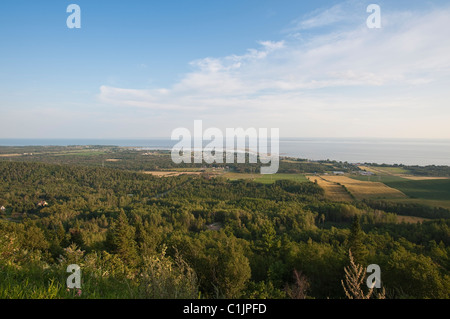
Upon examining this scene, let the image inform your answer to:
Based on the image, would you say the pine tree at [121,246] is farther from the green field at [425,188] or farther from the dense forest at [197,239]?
the green field at [425,188]

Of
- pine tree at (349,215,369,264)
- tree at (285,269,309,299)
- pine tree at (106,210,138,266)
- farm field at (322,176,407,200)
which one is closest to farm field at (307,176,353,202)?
farm field at (322,176,407,200)

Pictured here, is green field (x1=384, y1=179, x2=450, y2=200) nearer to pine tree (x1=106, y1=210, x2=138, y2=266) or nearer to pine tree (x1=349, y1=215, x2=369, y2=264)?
pine tree (x1=349, y1=215, x2=369, y2=264)

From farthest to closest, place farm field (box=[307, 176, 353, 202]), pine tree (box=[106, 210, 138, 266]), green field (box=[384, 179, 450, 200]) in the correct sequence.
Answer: farm field (box=[307, 176, 353, 202]), green field (box=[384, 179, 450, 200]), pine tree (box=[106, 210, 138, 266])

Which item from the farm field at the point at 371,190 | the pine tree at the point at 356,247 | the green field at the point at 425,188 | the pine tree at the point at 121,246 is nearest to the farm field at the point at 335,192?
the farm field at the point at 371,190
